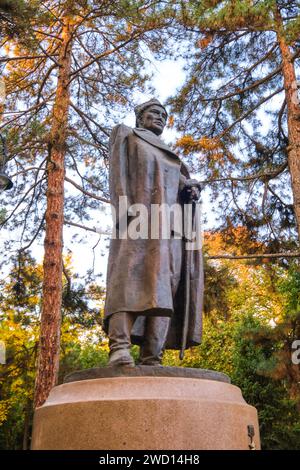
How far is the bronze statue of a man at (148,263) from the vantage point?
343cm

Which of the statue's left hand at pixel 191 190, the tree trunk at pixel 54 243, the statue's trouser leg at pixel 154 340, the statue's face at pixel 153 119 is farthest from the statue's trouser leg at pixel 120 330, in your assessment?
the tree trunk at pixel 54 243

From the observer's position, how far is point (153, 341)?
353cm

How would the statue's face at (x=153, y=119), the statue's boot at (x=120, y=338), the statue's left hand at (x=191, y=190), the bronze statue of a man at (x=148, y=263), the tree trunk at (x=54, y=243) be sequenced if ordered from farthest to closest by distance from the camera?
the tree trunk at (x=54, y=243)
the statue's face at (x=153, y=119)
the statue's left hand at (x=191, y=190)
the bronze statue of a man at (x=148, y=263)
the statue's boot at (x=120, y=338)

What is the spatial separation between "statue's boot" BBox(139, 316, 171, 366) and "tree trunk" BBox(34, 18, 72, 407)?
218 inches

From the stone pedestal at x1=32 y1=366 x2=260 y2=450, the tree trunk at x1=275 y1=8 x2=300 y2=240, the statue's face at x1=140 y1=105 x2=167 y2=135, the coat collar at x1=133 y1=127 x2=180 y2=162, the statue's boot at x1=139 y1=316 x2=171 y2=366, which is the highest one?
the tree trunk at x1=275 y1=8 x2=300 y2=240

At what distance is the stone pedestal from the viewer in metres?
2.78

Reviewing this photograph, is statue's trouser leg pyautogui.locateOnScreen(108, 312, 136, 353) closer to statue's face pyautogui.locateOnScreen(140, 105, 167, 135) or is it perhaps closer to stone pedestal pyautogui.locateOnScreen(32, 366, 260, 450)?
stone pedestal pyautogui.locateOnScreen(32, 366, 260, 450)

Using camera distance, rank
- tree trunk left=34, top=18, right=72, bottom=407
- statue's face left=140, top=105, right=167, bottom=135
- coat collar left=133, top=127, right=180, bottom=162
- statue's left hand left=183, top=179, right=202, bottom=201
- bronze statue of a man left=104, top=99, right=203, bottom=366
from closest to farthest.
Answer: bronze statue of a man left=104, top=99, right=203, bottom=366 < coat collar left=133, top=127, right=180, bottom=162 < statue's left hand left=183, top=179, right=202, bottom=201 < statue's face left=140, top=105, right=167, bottom=135 < tree trunk left=34, top=18, right=72, bottom=407

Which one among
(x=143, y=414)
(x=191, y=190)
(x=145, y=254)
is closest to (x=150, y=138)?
(x=191, y=190)

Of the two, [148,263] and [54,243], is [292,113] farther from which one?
[148,263]

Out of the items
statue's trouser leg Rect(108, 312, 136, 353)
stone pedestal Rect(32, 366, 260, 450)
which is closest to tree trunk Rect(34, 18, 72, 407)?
statue's trouser leg Rect(108, 312, 136, 353)

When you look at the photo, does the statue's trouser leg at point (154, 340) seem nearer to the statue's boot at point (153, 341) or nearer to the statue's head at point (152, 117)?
the statue's boot at point (153, 341)

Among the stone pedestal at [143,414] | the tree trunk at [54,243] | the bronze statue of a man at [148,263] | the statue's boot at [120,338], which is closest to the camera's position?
the stone pedestal at [143,414]

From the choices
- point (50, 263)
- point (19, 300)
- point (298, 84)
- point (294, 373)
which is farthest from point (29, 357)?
point (298, 84)
